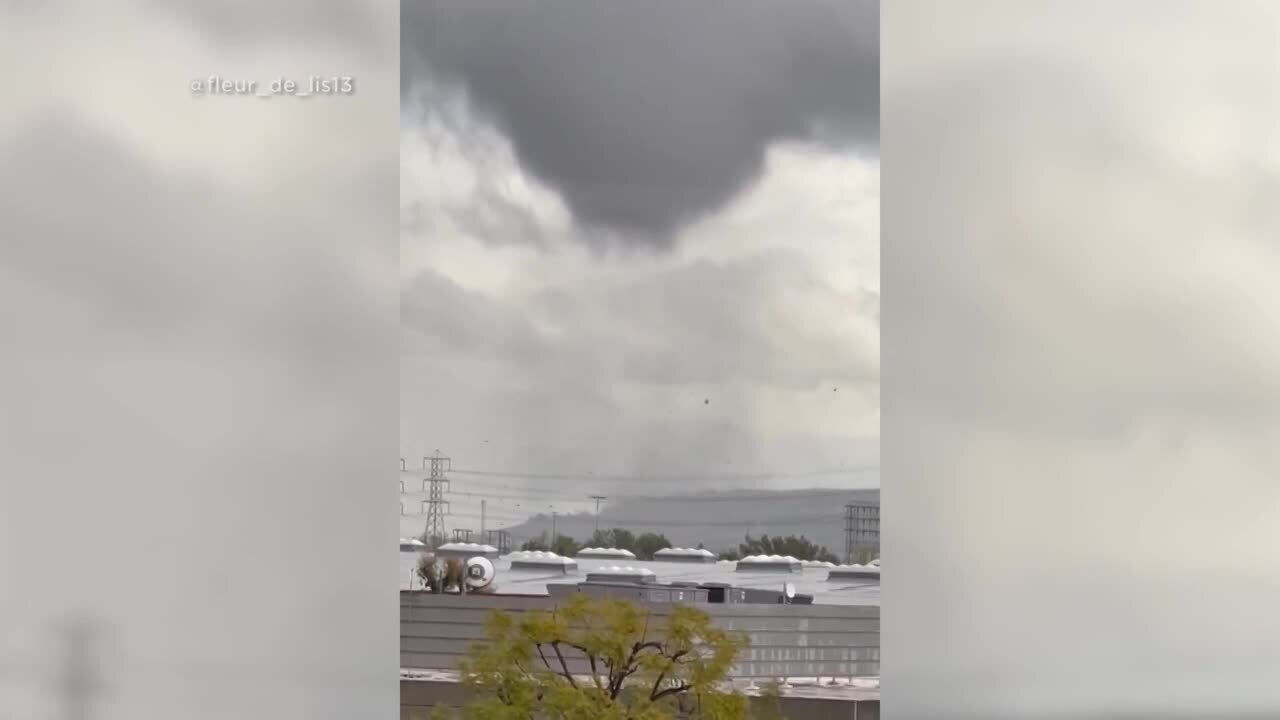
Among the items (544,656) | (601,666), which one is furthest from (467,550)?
(601,666)

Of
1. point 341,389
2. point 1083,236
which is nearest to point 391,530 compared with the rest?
point 341,389

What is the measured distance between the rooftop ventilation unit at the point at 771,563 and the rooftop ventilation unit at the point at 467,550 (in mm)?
600

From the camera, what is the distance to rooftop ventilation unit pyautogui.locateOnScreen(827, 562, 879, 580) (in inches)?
112

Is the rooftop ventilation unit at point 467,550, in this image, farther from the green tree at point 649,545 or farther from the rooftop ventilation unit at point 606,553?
the green tree at point 649,545

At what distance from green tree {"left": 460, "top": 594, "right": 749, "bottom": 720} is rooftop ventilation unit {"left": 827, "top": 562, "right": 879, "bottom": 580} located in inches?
10.8

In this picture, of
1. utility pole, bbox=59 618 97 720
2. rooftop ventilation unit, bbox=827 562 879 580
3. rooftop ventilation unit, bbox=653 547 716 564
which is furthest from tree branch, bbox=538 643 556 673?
utility pole, bbox=59 618 97 720

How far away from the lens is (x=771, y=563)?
2.92 metres

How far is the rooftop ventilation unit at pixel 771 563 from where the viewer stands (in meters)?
2.91

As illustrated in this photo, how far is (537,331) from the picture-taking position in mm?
2990

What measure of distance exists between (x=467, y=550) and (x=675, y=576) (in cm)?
50

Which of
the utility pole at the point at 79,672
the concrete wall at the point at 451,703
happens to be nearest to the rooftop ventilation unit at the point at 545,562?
the concrete wall at the point at 451,703

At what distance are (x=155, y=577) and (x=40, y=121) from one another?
108 centimetres

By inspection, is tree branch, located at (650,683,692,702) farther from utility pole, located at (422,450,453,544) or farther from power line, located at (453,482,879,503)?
utility pole, located at (422,450,453,544)

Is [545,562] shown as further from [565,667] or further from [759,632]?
[759,632]
